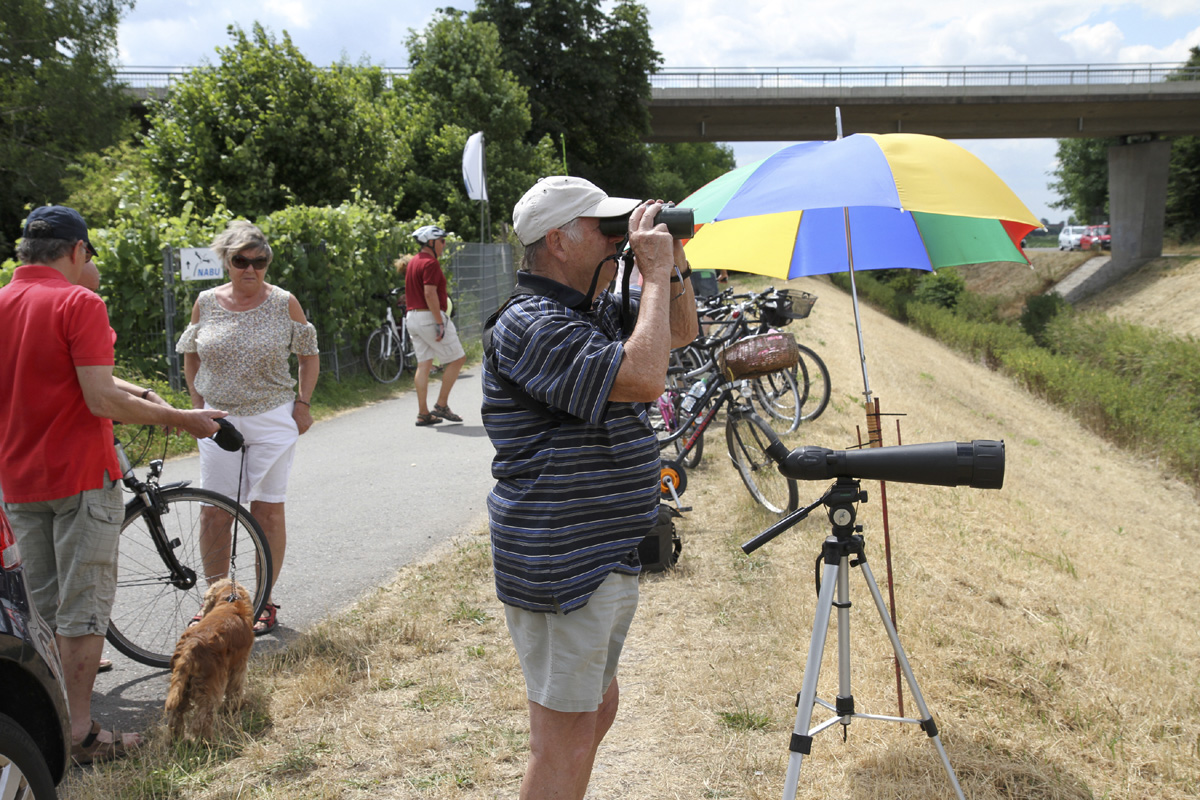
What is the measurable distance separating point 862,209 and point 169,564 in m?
3.73

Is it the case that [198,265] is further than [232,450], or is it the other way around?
[198,265]

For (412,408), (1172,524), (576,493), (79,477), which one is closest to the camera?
(576,493)

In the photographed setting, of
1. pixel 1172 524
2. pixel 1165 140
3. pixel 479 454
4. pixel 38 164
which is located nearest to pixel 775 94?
pixel 1165 140

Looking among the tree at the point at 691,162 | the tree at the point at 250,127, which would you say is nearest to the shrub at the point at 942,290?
the tree at the point at 250,127

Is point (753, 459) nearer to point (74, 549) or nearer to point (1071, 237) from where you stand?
point (74, 549)

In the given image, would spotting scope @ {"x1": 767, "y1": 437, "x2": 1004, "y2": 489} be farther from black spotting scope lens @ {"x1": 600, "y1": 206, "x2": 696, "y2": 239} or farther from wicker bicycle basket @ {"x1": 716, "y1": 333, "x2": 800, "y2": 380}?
wicker bicycle basket @ {"x1": 716, "y1": 333, "x2": 800, "y2": 380}

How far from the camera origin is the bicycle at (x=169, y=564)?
415 cm

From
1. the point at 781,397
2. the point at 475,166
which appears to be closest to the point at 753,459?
A: the point at 781,397

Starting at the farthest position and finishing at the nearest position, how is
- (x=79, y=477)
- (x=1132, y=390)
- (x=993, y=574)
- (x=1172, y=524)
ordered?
(x=1132, y=390)
(x=1172, y=524)
(x=993, y=574)
(x=79, y=477)

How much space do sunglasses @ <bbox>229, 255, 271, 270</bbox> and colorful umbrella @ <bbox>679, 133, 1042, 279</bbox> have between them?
1.99m

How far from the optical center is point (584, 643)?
2236 millimetres

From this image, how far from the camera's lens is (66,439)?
11.0 ft

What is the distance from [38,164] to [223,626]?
32757 mm

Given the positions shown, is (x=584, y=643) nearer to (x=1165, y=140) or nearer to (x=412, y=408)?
(x=412, y=408)
